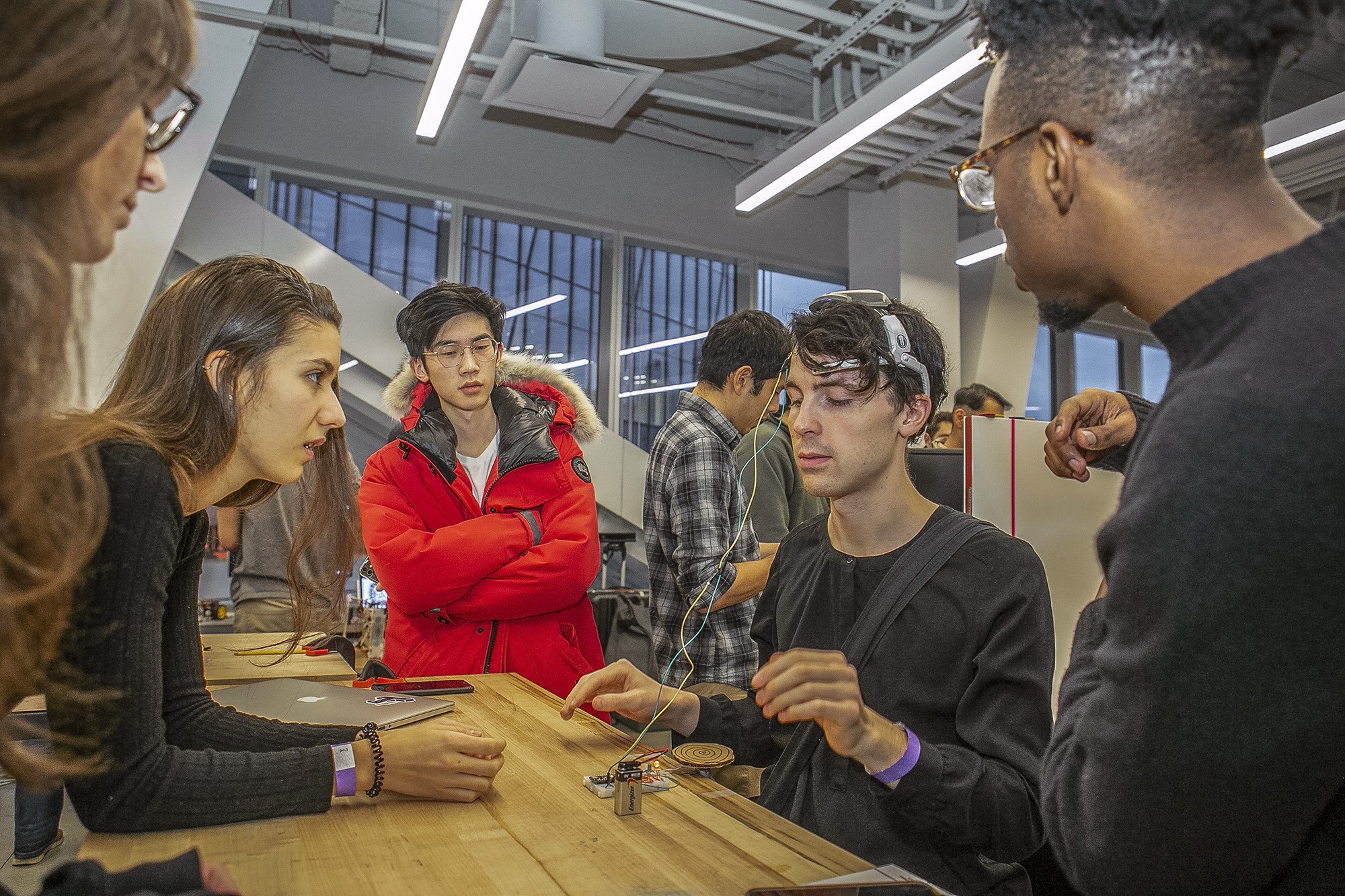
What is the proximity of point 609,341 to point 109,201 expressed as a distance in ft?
22.1

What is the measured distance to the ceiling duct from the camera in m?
5.10

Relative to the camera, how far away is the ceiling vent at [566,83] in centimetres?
510

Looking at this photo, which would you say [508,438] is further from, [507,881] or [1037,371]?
[1037,371]

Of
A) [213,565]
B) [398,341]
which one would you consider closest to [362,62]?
[398,341]

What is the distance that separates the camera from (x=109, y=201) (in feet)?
2.42

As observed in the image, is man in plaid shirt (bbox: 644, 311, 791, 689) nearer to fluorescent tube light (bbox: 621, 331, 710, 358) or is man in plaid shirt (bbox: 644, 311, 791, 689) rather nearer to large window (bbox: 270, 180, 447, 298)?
large window (bbox: 270, 180, 447, 298)

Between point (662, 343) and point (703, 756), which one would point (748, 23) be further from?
point (703, 756)

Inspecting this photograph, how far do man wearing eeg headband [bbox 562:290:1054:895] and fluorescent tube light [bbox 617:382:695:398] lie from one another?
5.77 meters

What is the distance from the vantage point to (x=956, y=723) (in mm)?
1366

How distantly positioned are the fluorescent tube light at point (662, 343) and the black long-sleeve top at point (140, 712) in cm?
651

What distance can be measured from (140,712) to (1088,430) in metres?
1.36

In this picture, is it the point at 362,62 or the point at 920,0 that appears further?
the point at 362,62

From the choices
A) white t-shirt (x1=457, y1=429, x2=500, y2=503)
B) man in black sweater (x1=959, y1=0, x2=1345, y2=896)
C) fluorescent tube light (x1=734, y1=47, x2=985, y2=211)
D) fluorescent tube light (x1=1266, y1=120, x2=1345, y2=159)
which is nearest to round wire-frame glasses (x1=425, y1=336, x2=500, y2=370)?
white t-shirt (x1=457, y1=429, x2=500, y2=503)

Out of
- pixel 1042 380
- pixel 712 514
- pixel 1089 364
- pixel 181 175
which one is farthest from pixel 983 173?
pixel 1089 364
